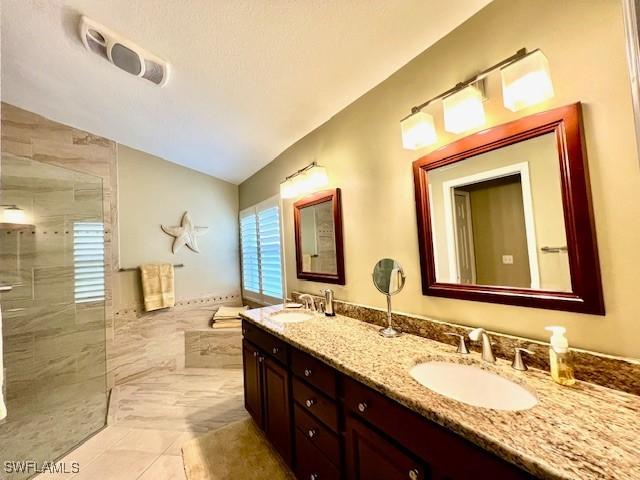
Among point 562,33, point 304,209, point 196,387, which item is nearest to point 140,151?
point 304,209

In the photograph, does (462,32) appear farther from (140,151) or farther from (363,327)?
(140,151)

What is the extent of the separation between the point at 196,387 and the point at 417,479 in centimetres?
249

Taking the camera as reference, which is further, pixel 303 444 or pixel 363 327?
pixel 363 327

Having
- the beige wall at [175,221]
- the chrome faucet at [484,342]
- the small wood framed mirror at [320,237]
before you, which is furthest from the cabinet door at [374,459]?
the beige wall at [175,221]

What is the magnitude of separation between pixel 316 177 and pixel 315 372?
1.33 m

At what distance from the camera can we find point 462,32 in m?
1.15

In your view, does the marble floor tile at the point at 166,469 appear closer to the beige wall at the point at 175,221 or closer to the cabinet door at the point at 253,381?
the cabinet door at the point at 253,381

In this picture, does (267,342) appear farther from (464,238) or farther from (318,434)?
(464,238)

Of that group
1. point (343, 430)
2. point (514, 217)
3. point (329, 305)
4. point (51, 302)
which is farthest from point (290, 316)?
point (51, 302)

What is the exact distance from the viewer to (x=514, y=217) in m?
1.05

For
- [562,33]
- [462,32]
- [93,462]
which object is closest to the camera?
[562,33]

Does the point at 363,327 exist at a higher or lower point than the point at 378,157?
lower

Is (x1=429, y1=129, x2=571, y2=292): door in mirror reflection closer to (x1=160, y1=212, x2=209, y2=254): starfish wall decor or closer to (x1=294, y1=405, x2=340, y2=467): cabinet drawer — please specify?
(x1=294, y1=405, x2=340, y2=467): cabinet drawer

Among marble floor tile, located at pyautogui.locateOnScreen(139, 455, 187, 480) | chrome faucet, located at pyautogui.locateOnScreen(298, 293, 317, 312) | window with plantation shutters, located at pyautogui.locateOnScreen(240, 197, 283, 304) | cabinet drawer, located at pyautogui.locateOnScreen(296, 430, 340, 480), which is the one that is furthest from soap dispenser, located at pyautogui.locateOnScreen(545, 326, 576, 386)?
window with plantation shutters, located at pyautogui.locateOnScreen(240, 197, 283, 304)
